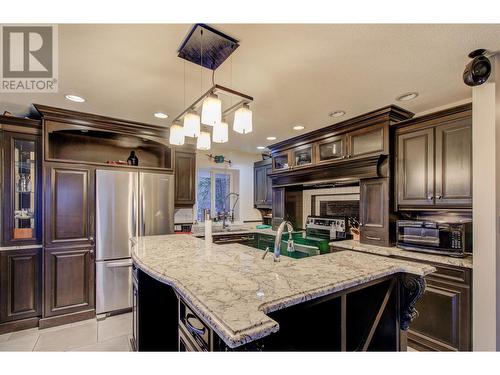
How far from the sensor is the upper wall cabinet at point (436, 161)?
2195mm

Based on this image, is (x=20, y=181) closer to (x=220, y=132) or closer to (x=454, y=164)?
(x=220, y=132)

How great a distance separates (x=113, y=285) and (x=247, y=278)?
2.55 metres

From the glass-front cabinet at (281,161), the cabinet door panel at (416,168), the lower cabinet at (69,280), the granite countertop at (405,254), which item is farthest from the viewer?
the glass-front cabinet at (281,161)

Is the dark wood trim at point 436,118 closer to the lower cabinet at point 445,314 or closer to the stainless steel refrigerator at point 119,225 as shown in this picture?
the lower cabinet at point 445,314

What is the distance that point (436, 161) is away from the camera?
2.38 meters

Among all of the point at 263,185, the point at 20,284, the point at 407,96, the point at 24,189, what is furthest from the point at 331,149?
the point at 20,284

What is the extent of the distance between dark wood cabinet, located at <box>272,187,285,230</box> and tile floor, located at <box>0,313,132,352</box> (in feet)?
Answer: 8.48

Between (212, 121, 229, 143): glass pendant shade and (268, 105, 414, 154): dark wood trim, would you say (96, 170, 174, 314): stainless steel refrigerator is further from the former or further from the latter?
(268, 105, 414, 154): dark wood trim

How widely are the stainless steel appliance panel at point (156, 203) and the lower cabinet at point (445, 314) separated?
301 centimetres

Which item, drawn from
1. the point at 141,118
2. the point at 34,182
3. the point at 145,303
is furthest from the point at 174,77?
the point at 34,182

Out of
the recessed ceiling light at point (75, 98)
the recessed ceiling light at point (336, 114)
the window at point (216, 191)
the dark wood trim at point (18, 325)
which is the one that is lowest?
the dark wood trim at point (18, 325)

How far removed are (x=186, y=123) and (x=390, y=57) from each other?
150 centimetres

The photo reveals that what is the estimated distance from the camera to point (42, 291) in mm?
2725

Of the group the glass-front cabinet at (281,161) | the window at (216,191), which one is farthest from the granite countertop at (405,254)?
the window at (216,191)
